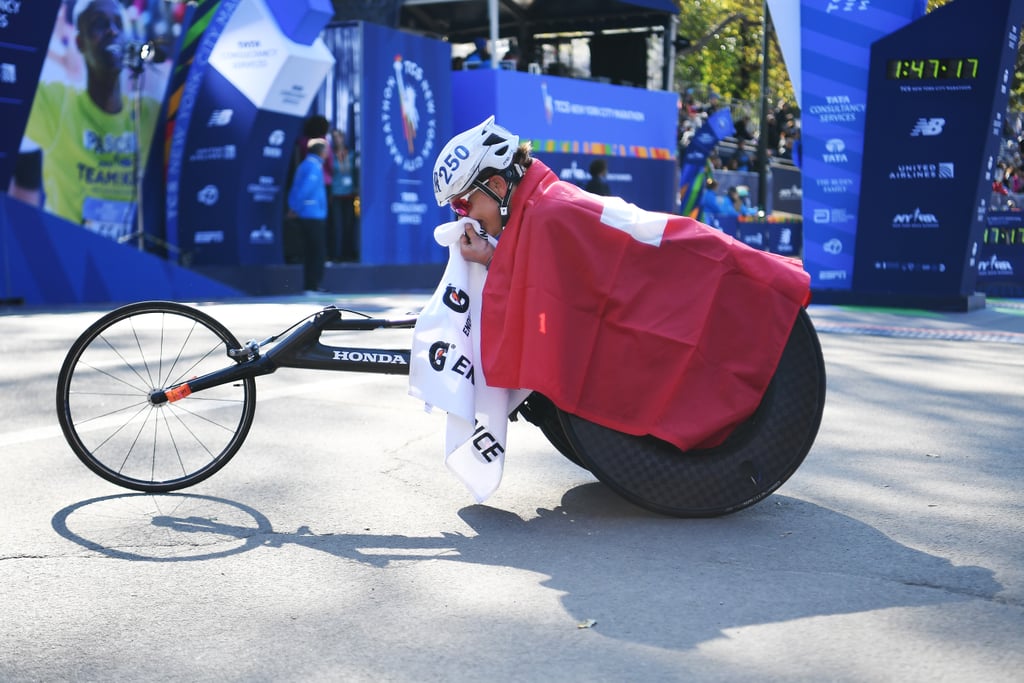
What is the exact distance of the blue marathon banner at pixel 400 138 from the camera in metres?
17.4

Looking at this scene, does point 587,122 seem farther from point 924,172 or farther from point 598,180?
point 924,172

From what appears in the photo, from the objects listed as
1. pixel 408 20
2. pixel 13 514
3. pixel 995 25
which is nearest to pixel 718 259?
pixel 13 514

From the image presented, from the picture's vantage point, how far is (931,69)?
13.8 metres

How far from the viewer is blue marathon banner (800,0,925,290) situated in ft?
48.2

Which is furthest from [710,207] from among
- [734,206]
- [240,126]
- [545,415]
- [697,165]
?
[545,415]

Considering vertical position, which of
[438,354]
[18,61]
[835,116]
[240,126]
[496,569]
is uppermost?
[18,61]

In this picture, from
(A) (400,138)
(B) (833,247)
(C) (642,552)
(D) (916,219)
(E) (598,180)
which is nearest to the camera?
(C) (642,552)

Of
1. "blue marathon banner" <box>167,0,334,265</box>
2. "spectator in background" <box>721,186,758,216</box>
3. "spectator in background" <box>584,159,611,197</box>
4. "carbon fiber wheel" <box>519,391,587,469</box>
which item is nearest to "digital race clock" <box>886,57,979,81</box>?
"spectator in background" <box>584,159,611,197</box>

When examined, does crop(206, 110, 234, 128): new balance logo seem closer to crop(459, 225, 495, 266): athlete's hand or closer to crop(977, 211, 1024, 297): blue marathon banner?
crop(977, 211, 1024, 297): blue marathon banner

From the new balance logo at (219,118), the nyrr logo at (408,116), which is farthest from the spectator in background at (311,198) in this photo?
the nyrr logo at (408,116)

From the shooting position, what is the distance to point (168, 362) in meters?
6.09

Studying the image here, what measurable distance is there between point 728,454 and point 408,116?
1440 centimetres

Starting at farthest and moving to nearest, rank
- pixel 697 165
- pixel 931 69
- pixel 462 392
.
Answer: pixel 697 165
pixel 931 69
pixel 462 392

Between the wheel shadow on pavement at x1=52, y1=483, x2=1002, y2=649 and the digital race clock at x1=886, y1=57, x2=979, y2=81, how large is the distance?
33.8 ft
